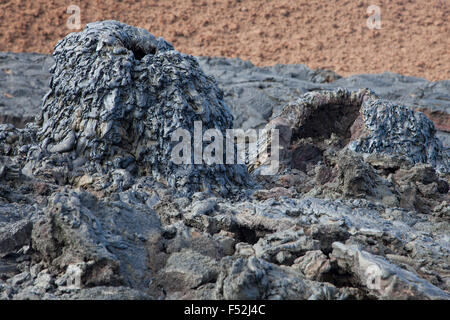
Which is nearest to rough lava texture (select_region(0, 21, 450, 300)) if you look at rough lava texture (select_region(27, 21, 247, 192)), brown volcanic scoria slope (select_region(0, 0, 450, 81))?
rough lava texture (select_region(27, 21, 247, 192))

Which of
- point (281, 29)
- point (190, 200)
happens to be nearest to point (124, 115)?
point (190, 200)

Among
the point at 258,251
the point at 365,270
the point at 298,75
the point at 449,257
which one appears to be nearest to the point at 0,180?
the point at 258,251

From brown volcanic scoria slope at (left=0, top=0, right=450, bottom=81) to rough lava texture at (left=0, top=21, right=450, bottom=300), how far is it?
385 inches

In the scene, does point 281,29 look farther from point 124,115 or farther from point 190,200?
point 190,200

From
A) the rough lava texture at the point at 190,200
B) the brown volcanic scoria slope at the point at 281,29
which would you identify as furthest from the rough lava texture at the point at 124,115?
the brown volcanic scoria slope at the point at 281,29

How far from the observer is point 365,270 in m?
2.22

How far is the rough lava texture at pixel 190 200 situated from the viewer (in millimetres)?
2166

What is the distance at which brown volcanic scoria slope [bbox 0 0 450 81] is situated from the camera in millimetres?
14492

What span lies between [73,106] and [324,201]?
1.94 m

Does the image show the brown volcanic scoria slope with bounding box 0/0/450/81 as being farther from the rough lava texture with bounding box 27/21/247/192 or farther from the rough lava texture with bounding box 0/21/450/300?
the rough lava texture with bounding box 27/21/247/192

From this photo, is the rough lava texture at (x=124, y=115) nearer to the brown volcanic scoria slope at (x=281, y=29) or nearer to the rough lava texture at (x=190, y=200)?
the rough lava texture at (x=190, y=200)

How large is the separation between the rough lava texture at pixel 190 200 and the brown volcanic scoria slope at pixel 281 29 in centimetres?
977

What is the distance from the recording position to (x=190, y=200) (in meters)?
3.16

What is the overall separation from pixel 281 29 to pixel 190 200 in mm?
13639
